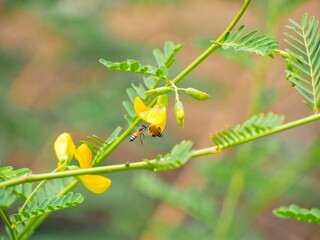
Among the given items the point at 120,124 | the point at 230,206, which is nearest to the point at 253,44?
the point at 230,206

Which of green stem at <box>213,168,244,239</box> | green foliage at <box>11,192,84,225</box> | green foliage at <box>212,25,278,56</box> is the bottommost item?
green stem at <box>213,168,244,239</box>

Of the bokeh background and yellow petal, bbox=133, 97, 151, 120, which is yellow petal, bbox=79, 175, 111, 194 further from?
the bokeh background

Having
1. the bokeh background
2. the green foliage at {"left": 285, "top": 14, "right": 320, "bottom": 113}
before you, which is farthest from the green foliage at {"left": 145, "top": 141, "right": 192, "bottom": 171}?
the bokeh background

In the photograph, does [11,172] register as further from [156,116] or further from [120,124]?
[120,124]

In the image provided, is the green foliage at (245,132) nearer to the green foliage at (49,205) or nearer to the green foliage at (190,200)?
the green foliage at (49,205)

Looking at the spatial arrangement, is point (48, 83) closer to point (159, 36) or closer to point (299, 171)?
point (159, 36)

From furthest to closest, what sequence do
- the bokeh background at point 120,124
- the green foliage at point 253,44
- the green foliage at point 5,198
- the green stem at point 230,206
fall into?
1. the bokeh background at point 120,124
2. the green stem at point 230,206
3. the green foliage at point 253,44
4. the green foliage at point 5,198

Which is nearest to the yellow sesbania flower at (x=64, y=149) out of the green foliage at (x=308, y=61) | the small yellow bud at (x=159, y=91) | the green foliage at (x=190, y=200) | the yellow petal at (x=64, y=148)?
the yellow petal at (x=64, y=148)
